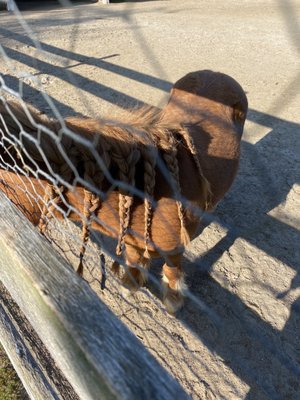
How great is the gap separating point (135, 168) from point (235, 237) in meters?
1.63

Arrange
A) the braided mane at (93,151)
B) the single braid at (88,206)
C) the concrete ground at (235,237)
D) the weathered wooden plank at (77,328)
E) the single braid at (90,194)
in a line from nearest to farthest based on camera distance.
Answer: the weathered wooden plank at (77,328) < the braided mane at (93,151) < the single braid at (90,194) < the single braid at (88,206) < the concrete ground at (235,237)

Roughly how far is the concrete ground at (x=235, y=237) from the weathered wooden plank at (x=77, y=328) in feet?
1.20

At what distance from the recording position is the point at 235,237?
2656 mm

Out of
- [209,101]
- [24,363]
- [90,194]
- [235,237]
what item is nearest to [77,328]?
[90,194]

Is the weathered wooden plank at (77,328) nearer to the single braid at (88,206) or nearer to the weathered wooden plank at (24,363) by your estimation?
the single braid at (88,206)

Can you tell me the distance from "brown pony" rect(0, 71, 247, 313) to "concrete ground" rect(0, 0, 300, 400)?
147 millimetres

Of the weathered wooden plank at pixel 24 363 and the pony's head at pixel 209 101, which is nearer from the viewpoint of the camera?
the weathered wooden plank at pixel 24 363

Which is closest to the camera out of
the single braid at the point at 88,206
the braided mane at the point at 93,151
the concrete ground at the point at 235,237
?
the braided mane at the point at 93,151

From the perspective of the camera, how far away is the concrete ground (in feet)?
6.01

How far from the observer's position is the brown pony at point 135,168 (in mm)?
962

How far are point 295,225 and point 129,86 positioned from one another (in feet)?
10.8

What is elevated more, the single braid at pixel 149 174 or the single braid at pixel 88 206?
the single braid at pixel 149 174

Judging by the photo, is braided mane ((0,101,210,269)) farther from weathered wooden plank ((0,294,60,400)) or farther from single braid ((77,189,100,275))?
weathered wooden plank ((0,294,60,400))

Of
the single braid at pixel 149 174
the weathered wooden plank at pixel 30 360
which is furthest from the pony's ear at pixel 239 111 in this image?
the weathered wooden plank at pixel 30 360
